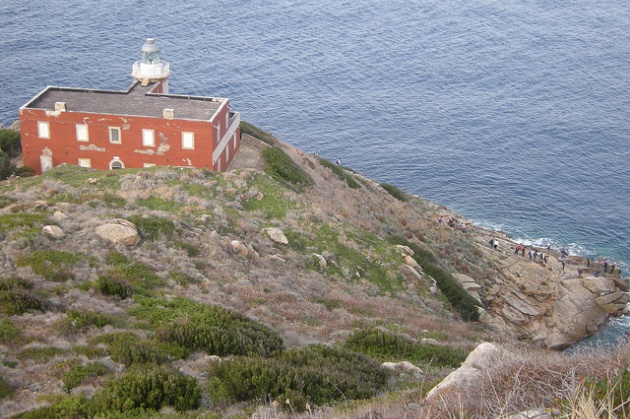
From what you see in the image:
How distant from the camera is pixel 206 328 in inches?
728

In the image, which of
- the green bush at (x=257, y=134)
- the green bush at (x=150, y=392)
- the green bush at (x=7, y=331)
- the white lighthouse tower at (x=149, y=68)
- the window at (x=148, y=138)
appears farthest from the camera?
the green bush at (x=257, y=134)

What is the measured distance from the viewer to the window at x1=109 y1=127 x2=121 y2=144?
42.9 m

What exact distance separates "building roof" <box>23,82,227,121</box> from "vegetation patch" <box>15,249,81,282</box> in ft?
68.0

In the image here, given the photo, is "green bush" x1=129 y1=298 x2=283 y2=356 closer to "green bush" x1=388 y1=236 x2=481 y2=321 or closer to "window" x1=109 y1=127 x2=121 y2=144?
"green bush" x1=388 y1=236 x2=481 y2=321

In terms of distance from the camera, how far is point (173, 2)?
380ft

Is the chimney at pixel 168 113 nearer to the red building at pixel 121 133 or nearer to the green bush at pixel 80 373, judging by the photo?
the red building at pixel 121 133

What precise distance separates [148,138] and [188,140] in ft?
8.79

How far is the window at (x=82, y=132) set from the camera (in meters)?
42.9

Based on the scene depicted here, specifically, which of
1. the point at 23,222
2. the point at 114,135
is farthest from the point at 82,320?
the point at 114,135

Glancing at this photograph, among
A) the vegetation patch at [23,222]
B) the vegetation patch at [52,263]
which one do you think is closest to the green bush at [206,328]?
the vegetation patch at [52,263]

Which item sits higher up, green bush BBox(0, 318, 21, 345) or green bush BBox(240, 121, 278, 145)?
green bush BBox(0, 318, 21, 345)

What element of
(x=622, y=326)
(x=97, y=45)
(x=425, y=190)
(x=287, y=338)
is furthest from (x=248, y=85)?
(x=287, y=338)

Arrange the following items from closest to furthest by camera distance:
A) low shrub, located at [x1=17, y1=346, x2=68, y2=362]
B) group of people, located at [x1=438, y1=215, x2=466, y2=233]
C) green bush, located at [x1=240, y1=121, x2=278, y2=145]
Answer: low shrub, located at [x1=17, y1=346, x2=68, y2=362]
green bush, located at [x1=240, y1=121, x2=278, y2=145]
group of people, located at [x1=438, y1=215, x2=466, y2=233]

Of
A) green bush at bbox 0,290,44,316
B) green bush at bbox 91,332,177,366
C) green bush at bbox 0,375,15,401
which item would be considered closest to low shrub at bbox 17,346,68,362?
green bush at bbox 91,332,177,366
